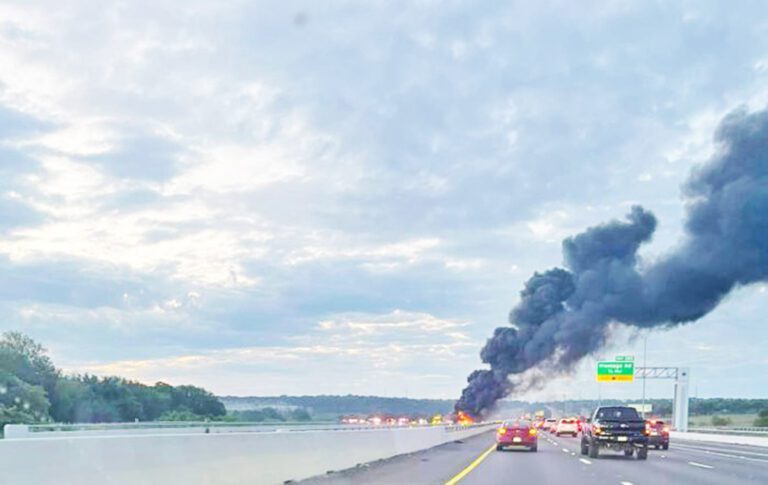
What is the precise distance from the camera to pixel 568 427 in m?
88.9

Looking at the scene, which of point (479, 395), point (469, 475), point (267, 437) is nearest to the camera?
point (267, 437)

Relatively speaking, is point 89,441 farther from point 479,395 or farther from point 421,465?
point 479,395

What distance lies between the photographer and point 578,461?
118ft

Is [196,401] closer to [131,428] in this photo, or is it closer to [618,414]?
[131,428]

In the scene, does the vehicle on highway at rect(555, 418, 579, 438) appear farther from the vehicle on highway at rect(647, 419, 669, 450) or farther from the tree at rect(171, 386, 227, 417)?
the tree at rect(171, 386, 227, 417)

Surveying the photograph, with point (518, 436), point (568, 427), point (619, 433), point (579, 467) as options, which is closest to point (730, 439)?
point (568, 427)

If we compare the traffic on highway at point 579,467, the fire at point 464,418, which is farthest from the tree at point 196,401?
the fire at point 464,418

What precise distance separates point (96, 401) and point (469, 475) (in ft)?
57.7

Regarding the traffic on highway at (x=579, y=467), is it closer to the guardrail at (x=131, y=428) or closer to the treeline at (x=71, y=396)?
the guardrail at (x=131, y=428)

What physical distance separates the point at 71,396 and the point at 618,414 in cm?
2151

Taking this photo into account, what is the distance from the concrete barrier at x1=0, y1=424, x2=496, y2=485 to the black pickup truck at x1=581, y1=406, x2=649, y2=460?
639 inches

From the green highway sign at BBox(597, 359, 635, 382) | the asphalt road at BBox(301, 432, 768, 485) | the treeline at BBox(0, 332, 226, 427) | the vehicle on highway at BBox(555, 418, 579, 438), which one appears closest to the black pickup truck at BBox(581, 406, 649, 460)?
the asphalt road at BBox(301, 432, 768, 485)

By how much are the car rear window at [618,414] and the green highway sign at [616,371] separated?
189ft

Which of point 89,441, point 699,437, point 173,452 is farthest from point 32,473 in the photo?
point 699,437
